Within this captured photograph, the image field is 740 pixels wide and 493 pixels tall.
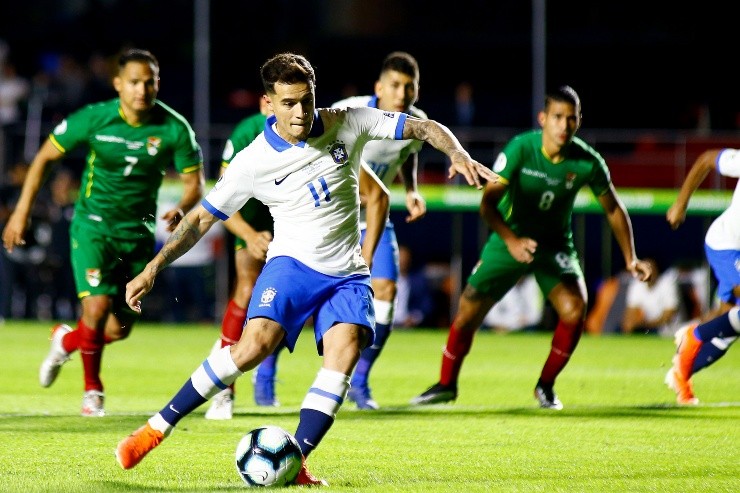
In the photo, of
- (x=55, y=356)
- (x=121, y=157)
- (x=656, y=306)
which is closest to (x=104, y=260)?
(x=121, y=157)

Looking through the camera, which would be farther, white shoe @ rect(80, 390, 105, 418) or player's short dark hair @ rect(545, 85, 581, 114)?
player's short dark hair @ rect(545, 85, 581, 114)

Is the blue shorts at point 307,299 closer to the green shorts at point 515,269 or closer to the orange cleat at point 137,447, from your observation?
the orange cleat at point 137,447

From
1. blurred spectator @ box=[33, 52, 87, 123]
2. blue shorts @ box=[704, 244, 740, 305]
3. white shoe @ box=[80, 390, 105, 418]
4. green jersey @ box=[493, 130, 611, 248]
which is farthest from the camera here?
blurred spectator @ box=[33, 52, 87, 123]

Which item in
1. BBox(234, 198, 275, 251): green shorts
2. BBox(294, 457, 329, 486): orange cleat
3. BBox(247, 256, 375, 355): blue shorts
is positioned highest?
BBox(247, 256, 375, 355): blue shorts

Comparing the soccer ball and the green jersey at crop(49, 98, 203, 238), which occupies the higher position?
the green jersey at crop(49, 98, 203, 238)

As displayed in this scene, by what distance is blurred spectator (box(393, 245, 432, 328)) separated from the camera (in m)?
20.1

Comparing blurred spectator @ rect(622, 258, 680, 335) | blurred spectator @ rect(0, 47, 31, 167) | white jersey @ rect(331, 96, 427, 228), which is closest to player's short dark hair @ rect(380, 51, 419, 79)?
white jersey @ rect(331, 96, 427, 228)

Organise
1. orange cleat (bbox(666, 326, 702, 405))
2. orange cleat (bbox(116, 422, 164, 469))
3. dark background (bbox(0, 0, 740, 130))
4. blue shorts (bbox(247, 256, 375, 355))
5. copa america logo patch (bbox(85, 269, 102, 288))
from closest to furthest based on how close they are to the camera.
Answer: orange cleat (bbox(116, 422, 164, 469)), blue shorts (bbox(247, 256, 375, 355)), copa america logo patch (bbox(85, 269, 102, 288)), orange cleat (bbox(666, 326, 702, 405)), dark background (bbox(0, 0, 740, 130))

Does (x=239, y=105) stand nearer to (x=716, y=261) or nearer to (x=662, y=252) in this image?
(x=662, y=252)

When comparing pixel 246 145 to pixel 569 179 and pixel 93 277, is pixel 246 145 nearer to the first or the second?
pixel 93 277

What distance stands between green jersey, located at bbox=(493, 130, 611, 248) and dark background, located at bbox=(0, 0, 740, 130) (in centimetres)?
1586

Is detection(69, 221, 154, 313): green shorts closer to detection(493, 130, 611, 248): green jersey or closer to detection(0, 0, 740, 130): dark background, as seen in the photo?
detection(493, 130, 611, 248): green jersey

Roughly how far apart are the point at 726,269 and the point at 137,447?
16.6ft

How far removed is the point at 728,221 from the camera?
31.1ft
